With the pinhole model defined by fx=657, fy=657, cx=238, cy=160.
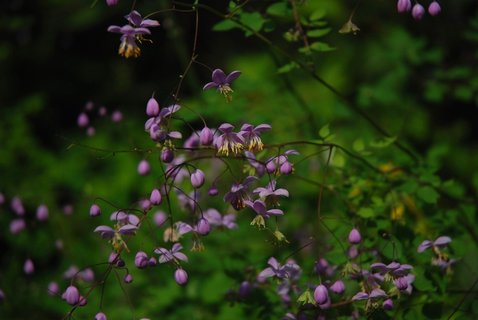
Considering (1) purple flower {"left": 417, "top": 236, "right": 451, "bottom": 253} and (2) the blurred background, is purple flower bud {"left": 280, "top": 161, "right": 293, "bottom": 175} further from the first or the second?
(1) purple flower {"left": 417, "top": 236, "right": 451, "bottom": 253}

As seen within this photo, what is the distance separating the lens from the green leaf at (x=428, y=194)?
2.70 metres

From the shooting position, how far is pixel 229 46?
6.99 meters

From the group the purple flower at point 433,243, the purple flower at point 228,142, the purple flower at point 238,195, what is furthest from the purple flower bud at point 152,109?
the purple flower at point 433,243

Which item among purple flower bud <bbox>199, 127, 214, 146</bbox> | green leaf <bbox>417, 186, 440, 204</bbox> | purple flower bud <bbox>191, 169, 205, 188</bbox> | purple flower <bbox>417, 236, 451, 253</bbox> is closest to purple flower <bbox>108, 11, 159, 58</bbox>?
purple flower bud <bbox>199, 127, 214, 146</bbox>

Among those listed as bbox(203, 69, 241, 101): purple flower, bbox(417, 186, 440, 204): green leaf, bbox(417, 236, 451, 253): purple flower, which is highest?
bbox(203, 69, 241, 101): purple flower

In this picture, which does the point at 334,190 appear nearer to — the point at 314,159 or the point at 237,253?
the point at 237,253

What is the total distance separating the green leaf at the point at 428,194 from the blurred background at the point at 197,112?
10cm

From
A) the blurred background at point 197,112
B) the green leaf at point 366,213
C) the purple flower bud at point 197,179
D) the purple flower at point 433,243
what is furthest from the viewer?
the blurred background at point 197,112

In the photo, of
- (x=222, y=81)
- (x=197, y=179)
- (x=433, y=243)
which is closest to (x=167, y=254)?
(x=197, y=179)

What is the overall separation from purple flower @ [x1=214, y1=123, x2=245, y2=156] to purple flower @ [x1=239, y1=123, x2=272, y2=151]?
23 mm

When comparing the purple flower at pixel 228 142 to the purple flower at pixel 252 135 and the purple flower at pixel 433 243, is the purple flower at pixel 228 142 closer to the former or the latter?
the purple flower at pixel 252 135

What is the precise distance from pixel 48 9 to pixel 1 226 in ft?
9.90

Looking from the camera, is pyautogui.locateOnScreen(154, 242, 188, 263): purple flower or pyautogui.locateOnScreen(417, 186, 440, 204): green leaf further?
pyautogui.locateOnScreen(417, 186, 440, 204): green leaf

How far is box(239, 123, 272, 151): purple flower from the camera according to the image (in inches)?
83.0
